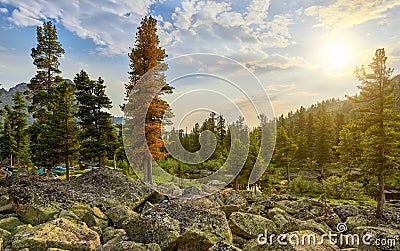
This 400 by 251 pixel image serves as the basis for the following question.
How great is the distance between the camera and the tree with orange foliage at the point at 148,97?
20.6 meters

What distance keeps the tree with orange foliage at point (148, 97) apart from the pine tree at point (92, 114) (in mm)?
Answer: 7146

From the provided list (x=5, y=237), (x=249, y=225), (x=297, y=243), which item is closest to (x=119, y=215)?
(x=5, y=237)

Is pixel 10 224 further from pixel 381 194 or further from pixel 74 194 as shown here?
pixel 381 194

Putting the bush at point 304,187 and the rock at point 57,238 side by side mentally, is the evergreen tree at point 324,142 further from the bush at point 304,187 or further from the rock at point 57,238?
the rock at point 57,238

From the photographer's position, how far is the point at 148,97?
2077cm

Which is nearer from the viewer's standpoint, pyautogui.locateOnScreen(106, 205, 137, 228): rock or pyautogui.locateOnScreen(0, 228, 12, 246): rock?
pyautogui.locateOnScreen(0, 228, 12, 246): rock

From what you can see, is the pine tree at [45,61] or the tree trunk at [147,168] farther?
the pine tree at [45,61]

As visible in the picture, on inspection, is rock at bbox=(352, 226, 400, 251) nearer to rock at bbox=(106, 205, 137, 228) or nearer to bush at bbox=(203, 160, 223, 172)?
rock at bbox=(106, 205, 137, 228)

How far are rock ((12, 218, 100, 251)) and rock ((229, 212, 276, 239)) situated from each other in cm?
479

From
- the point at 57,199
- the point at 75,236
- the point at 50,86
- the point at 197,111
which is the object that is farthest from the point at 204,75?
the point at 50,86

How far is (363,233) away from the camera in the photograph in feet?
29.6

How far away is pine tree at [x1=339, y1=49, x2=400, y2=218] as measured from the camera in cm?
1648

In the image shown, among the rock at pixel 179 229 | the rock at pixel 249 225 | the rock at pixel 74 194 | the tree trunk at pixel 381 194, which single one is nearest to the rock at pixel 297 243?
the rock at pixel 179 229

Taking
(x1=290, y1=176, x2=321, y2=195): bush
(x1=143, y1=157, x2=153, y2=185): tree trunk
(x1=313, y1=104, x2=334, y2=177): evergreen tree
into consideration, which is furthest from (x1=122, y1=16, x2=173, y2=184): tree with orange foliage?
(x1=313, y1=104, x2=334, y2=177): evergreen tree
